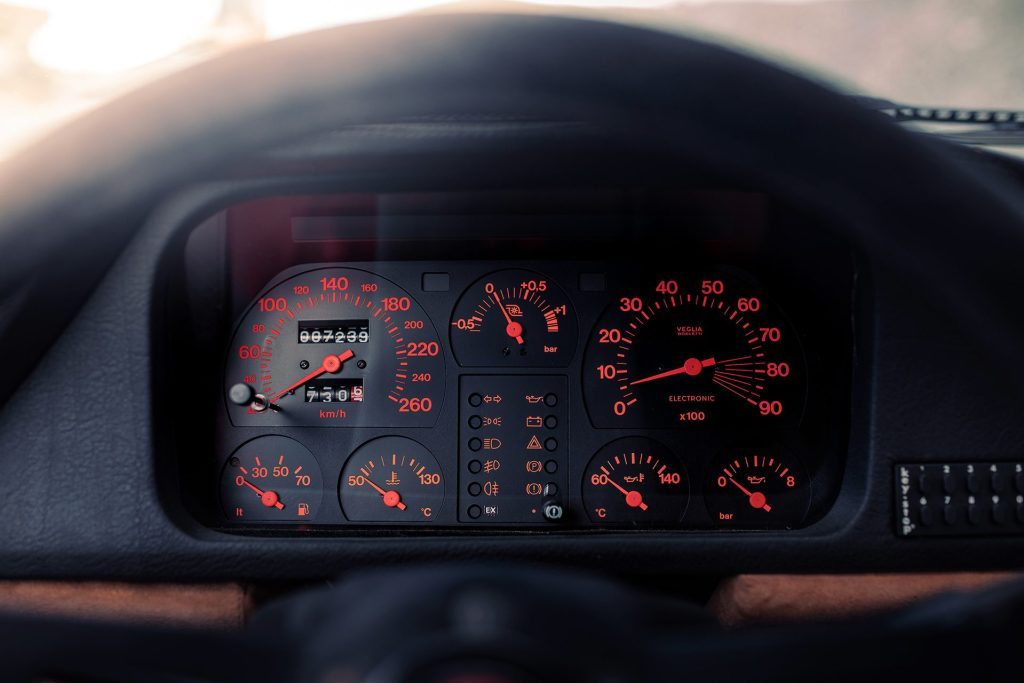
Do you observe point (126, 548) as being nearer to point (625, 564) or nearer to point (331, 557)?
point (331, 557)

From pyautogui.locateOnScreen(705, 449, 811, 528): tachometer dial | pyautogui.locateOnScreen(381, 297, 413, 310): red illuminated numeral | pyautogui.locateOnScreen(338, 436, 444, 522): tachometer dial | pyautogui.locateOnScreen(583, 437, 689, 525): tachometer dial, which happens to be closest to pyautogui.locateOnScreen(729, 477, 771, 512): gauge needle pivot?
pyautogui.locateOnScreen(705, 449, 811, 528): tachometer dial

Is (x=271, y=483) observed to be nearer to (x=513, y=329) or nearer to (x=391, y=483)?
(x=391, y=483)

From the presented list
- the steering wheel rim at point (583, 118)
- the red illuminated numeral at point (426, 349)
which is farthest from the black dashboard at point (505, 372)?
the steering wheel rim at point (583, 118)

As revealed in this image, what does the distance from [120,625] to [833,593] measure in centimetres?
139

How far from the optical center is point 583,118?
3.14ft

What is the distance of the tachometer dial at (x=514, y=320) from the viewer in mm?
2195

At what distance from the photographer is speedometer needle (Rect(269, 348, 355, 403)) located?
218 cm

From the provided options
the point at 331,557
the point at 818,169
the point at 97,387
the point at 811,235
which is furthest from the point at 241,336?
the point at 818,169

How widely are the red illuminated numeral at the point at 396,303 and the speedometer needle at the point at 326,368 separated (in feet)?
0.46

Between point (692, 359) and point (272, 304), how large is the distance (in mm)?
1025

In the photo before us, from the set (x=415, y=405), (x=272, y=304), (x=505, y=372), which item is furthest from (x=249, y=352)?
(x=505, y=372)

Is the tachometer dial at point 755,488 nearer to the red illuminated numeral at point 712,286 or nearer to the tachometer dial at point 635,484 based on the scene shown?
the tachometer dial at point 635,484

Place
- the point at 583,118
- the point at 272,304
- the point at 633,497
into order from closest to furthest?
the point at 583,118 → the point at 633,497 → the point at 272,304

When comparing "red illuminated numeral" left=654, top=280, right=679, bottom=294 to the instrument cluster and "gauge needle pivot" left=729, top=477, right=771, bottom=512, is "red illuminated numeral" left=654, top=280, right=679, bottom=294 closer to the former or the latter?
the instrument cluster
